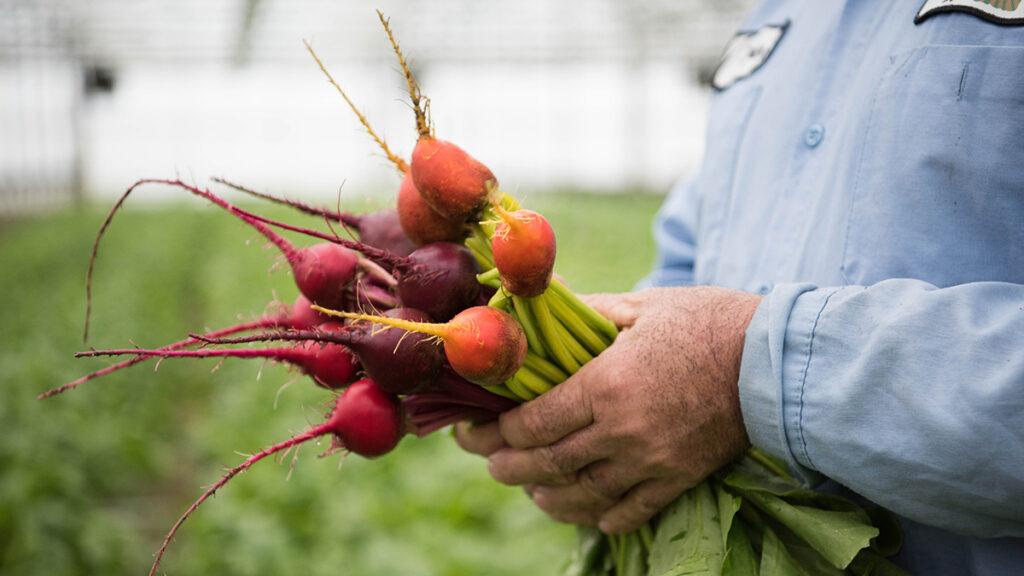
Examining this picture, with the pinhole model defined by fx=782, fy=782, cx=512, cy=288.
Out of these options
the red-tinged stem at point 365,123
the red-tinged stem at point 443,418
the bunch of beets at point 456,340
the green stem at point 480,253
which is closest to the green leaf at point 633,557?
the bunch of beets at point 456,340

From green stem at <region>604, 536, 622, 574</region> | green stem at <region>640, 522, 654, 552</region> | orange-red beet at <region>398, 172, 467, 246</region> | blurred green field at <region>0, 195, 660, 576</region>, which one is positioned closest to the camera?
orange-red beet at <region>398, 172, 467, 246</region>

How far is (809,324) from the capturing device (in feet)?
3.77

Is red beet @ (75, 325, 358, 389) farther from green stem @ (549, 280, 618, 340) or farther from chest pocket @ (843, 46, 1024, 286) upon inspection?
chest pocket @ (843, 46, 1024, 286)

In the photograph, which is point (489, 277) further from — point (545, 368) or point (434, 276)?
point (545, 368)

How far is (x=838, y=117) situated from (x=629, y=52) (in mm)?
30893

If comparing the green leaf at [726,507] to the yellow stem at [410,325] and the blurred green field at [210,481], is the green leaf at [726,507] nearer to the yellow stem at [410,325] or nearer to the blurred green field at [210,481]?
the yellow stem at [410,325]

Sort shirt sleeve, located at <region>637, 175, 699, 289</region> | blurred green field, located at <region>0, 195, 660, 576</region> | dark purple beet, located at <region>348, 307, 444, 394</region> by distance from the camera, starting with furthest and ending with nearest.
A: blurred green field, located at <region>0, 195, 660, 576</region> → shirt sleeve, located at <region>637, 175, 699, 289</region> → dark purple beet, located at <region>348, 307, 444, 394</region>

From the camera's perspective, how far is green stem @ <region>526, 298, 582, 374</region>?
1.31 metres

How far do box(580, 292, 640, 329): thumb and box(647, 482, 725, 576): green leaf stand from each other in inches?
12.6

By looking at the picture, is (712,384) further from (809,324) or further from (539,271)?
(539,271)

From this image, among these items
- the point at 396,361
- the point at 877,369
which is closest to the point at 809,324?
the point at 877,369

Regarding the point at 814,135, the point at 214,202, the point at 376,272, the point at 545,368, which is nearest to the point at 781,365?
the point at 545,368

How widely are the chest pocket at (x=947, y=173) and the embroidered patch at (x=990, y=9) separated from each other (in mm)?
51

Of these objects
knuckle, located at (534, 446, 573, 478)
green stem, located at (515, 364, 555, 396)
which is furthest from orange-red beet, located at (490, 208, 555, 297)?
knuckle, located at (534, 446, 573, 478)
